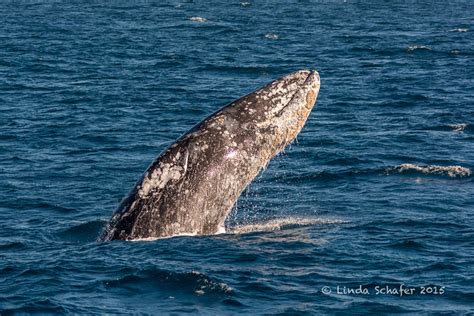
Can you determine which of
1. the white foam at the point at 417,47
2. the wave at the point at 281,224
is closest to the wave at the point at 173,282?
the wave at the point at 281,224

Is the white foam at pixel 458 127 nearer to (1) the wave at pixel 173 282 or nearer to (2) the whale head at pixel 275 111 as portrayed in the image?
(2) the whale head at pixel 275 111

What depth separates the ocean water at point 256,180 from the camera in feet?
44.8

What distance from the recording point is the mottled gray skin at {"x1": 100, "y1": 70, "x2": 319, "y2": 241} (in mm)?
14461

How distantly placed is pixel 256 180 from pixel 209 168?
8.03 m

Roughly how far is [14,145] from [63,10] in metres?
45.0

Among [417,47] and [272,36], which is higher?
[272,36]

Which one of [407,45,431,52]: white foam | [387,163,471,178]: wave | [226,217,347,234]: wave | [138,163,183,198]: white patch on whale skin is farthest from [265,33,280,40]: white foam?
[138,163,183,198]: white patch on whale skin

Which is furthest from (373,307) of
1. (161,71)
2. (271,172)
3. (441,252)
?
(161,71)

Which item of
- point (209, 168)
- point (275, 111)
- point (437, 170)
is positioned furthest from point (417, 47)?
point (209, 168)

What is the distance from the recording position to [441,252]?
15961mm

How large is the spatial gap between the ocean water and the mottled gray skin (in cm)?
32

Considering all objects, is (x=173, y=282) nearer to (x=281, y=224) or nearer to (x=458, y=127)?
(x=281, y=224)

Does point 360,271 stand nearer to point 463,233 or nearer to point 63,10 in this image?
point 463,233

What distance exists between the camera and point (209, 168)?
48.3 feet
